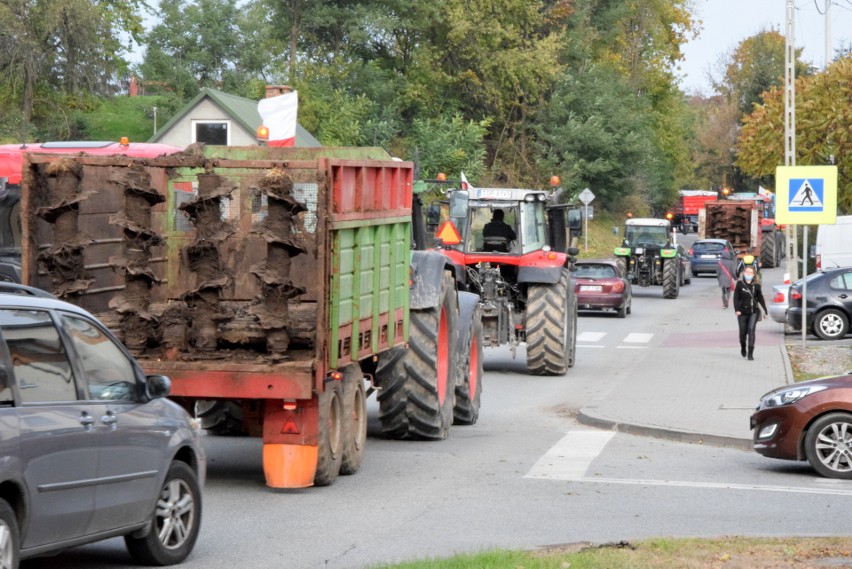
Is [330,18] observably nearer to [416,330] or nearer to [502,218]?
[502,218]

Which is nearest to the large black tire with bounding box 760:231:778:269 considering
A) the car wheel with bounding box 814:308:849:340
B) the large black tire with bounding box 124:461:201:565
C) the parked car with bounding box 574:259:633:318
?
the parked car with bounding box 574:259:633:318

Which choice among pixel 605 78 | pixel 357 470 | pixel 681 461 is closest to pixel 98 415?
pixel 357 470

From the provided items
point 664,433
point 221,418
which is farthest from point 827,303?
point 221,418

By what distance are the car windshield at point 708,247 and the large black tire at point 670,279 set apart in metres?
10.1

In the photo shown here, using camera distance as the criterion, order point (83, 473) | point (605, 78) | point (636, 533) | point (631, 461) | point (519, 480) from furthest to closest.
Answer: point (605, 78), point (631, 461), point (519, 480), point (636, 533), point (83, 473)

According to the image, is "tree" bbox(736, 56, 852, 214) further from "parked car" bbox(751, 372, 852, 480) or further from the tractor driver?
"parked car" bbox(751, 372, 852, 480)

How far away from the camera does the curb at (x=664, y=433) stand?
15.3m

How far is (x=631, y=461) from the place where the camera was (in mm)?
13742

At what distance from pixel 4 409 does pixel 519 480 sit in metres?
6.36

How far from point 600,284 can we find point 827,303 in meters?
8.27

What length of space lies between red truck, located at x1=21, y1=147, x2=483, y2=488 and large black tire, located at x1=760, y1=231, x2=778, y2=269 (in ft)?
175

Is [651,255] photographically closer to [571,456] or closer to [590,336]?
[590,336]

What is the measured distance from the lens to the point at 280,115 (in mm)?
14227

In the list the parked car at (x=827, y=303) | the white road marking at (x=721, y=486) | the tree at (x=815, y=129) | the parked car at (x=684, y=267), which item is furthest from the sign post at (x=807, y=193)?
the parked car at (x=684, y=267)
